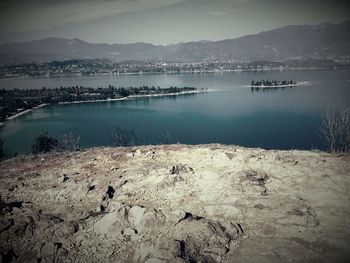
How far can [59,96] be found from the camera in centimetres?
15312

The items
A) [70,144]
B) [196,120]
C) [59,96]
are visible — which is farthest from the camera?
[59,96]

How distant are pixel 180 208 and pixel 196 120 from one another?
308 feet

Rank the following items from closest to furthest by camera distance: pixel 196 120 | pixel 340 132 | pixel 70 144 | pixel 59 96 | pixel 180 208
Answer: pixel 180 208 → pixel 340 132 → pixel 70 144 → pixel 196 120 → pixel 59 96

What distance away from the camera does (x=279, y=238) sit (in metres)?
10.3

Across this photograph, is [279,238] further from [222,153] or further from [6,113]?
[6,113]

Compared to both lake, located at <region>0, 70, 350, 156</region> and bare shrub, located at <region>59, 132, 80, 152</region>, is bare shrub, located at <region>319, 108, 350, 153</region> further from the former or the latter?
lake, located at <region>0, 70, 350, 156</region>

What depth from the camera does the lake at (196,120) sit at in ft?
275

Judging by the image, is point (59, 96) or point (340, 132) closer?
point (340, 132)

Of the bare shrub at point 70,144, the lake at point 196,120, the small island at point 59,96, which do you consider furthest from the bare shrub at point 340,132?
the small island at point 59,96

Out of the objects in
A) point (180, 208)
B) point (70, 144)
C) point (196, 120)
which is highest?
point (180, 208)

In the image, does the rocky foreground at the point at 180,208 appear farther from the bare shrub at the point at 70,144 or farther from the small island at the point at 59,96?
the small island at the point at 59,96

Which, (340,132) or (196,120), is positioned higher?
(340,132)

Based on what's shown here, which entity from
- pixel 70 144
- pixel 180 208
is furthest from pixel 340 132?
pixel 70 144

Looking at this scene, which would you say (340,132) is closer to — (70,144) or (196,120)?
(70,144)
